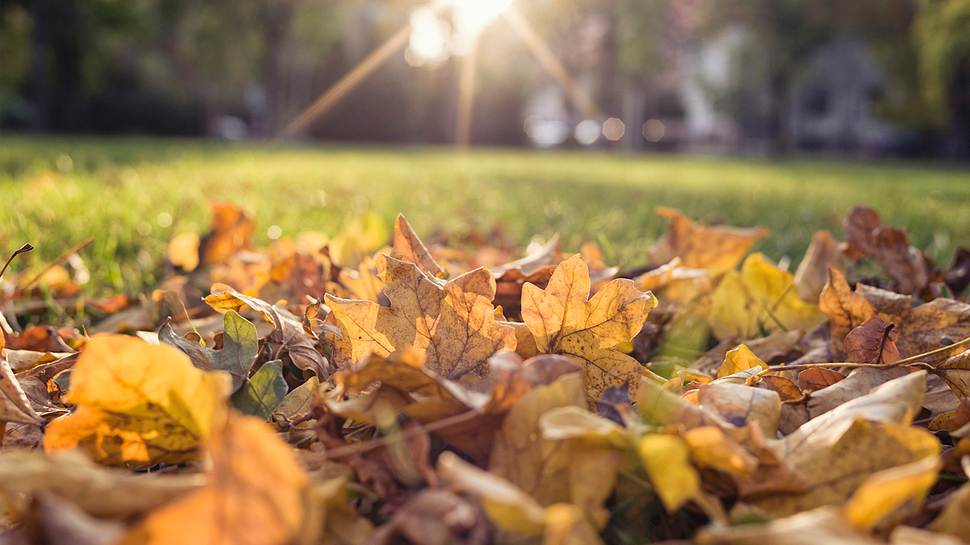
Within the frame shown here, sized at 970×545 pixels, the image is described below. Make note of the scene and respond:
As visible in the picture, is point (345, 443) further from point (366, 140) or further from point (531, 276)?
point (366, 140)

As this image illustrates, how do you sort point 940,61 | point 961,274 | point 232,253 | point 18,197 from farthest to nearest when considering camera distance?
point 940,61
point 18,197
point 232,253
point 961,274

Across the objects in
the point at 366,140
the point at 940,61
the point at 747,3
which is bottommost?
the point at 366,140

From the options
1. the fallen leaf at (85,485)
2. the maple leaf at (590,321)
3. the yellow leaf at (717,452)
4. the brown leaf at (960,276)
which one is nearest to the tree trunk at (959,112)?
the brown leaf at (960,276)

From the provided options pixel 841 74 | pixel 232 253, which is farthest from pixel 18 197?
pixel 841 74

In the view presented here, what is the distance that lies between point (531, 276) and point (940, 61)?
21.3m

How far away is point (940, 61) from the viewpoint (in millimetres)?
19203

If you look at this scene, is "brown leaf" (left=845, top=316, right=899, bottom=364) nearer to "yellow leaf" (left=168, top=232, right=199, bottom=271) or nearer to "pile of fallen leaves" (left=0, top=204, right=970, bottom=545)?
"pile of fallen leaves" (left=0, top=204, right=970, bottom=545)

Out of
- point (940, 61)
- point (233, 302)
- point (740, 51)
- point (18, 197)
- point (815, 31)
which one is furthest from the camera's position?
point (740, 51)

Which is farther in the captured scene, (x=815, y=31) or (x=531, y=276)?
(x=815, y=31)

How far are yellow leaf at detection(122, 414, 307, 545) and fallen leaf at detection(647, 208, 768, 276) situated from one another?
1.27m

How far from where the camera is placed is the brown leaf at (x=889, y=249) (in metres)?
1.62

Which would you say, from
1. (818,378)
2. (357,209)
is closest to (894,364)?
(818,378)

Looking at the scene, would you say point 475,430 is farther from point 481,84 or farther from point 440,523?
point 481,84

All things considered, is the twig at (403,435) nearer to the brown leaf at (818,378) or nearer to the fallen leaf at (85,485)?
the fallen leaf at (85,485)
